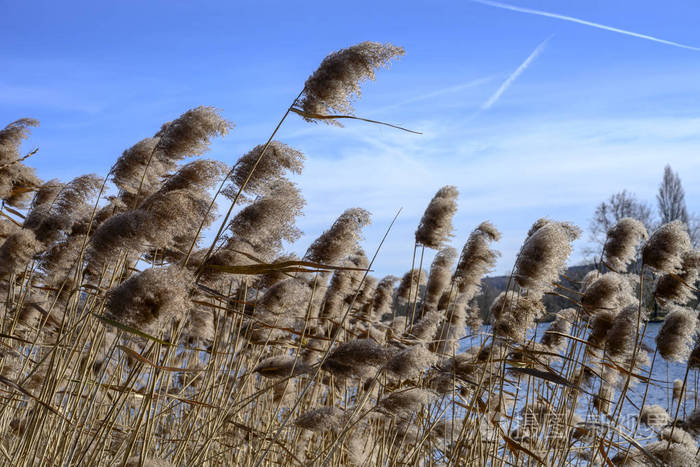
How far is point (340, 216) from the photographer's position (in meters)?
2.92

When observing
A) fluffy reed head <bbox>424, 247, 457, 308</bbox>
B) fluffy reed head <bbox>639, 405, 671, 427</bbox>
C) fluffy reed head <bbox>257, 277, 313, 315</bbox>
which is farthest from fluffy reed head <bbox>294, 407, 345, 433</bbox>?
fluffy reed head <bbox>639, 405, 671, 427</bbox>

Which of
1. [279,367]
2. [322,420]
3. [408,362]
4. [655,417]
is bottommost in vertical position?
[322,420]

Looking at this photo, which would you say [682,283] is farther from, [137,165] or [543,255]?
[137,165]

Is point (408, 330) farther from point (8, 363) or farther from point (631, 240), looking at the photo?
point (8, 363)

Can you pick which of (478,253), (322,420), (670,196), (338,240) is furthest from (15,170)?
(670,196)

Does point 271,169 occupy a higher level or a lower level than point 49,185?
higher

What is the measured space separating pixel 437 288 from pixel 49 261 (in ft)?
9.68

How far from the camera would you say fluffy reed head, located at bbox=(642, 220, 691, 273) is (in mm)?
3164

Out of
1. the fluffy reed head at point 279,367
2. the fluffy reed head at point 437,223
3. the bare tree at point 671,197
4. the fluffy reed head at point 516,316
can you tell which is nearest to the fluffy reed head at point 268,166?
the fluffy reed head at point 279,367

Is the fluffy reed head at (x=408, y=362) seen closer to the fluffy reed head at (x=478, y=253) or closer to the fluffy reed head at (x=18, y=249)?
the fluffy reed head at (x=478, y=253)

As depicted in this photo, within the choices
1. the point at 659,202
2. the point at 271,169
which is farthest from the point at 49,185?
the point at 659,202

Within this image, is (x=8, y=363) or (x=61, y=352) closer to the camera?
(x=61, y=352)

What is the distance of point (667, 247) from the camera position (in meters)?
3.17

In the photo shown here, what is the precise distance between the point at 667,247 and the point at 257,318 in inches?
83.9
